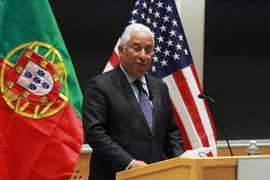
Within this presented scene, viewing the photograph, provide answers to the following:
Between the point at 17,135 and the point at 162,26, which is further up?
the point at 162,26

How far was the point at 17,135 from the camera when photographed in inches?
109

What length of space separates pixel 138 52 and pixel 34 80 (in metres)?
0.78

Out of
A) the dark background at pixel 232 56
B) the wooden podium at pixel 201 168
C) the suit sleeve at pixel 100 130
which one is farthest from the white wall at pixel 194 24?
the wooden podium at pixel 201 168

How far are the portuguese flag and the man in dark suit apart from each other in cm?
49

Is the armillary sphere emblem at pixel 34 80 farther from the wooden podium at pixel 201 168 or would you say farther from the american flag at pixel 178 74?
the wooden podium at pixel 201 168

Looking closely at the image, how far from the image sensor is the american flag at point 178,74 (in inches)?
145

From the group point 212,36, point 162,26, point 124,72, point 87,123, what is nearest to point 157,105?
point 124,72

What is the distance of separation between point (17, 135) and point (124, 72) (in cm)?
84

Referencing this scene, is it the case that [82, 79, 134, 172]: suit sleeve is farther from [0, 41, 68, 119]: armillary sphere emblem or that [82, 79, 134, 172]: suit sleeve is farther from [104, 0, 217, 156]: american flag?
[104, 0, 217, 156]: american flag

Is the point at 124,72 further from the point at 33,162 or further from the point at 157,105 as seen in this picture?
the point at 33,162

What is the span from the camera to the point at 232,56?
4727mm

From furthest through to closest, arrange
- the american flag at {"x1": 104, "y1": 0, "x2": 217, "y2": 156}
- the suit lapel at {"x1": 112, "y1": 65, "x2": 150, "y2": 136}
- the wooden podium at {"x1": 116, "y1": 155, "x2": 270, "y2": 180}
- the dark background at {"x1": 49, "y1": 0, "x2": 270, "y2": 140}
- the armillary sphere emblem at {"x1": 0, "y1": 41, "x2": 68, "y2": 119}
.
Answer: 1. the dark background at {"x1": 49, "y1": 0, "x2": 270, "y2": 140}
2. the american flag at {"x1": 104, "y1": 0, "x2": 217, "y2": 156}
3. the armillary sphere emblem at {"x1": 0, "y1": 41, "x2": 68, "y2": 119}
4. the suit lapel at {"x1": 112, "y1": 65, "x2": 150, "y2": 136}
5. the wooden podium at {"x1": 116, "y1": 155, "x2": 270, "y2": 180}

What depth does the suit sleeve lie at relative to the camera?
2.21 meters

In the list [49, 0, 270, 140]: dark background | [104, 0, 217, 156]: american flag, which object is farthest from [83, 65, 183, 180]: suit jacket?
[49, 0, 270, 140]: dark background
